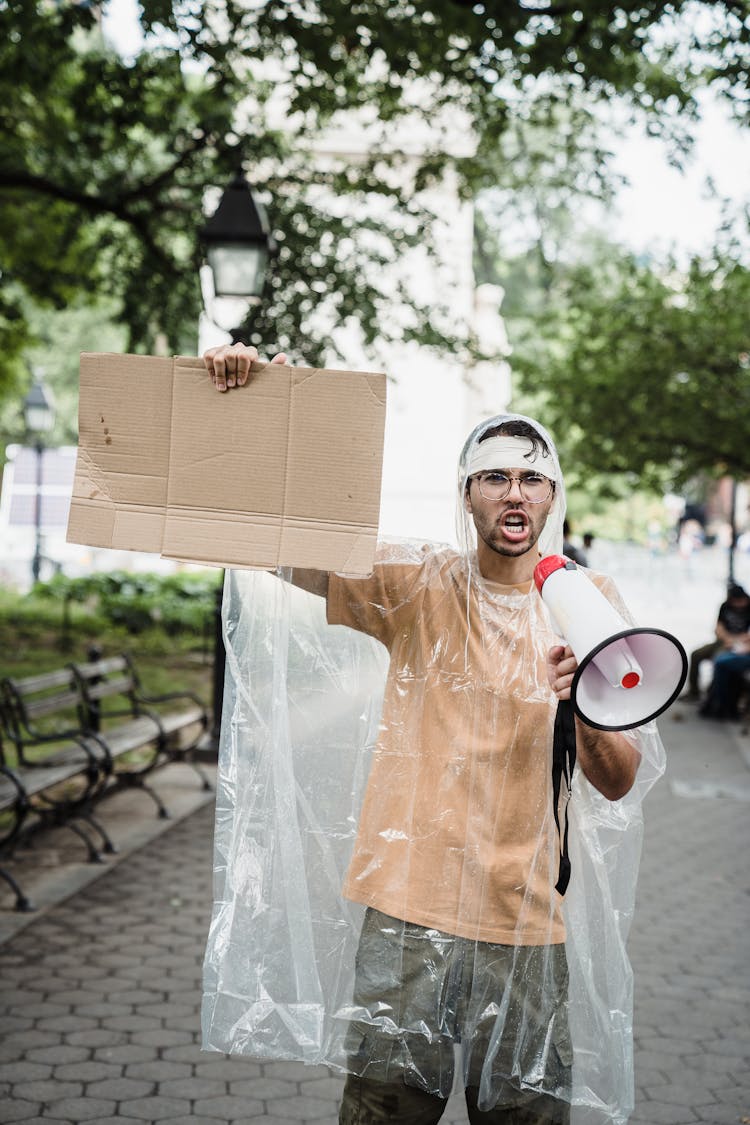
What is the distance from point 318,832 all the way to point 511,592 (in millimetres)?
716

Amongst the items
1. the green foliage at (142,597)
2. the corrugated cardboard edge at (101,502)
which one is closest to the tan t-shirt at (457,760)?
the corrugated cardboard edge at (101,502)

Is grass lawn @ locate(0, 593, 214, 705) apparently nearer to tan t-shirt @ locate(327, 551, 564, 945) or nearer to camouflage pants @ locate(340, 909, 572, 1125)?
tan t-shirt @ locate(327, 551, 564, 945)

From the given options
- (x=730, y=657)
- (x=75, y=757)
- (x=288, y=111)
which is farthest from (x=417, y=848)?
(x=730, y=657)

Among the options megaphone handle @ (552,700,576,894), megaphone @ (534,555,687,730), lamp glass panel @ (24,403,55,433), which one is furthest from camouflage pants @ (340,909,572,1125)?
lamp glass panel @ (24,403,55,433)

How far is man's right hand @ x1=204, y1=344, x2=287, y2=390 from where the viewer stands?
246cm

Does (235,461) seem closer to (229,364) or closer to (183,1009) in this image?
(229,364)

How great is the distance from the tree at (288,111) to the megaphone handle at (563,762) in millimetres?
6085

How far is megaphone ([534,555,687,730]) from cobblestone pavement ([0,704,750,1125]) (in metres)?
2.42

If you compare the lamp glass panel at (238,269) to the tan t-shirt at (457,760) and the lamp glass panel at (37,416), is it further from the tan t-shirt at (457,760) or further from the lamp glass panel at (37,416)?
the lamp glass panel at (37,416)

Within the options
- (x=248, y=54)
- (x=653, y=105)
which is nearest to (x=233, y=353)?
(x=248, y=54)

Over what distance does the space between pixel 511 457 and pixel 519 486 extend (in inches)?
2.8

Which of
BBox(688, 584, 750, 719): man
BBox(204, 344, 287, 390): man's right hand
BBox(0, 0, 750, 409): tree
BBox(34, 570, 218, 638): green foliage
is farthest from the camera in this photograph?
BBox(34, 570, 218, 638): green foliage

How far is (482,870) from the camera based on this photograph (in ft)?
8.47

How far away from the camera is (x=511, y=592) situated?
109 inches
